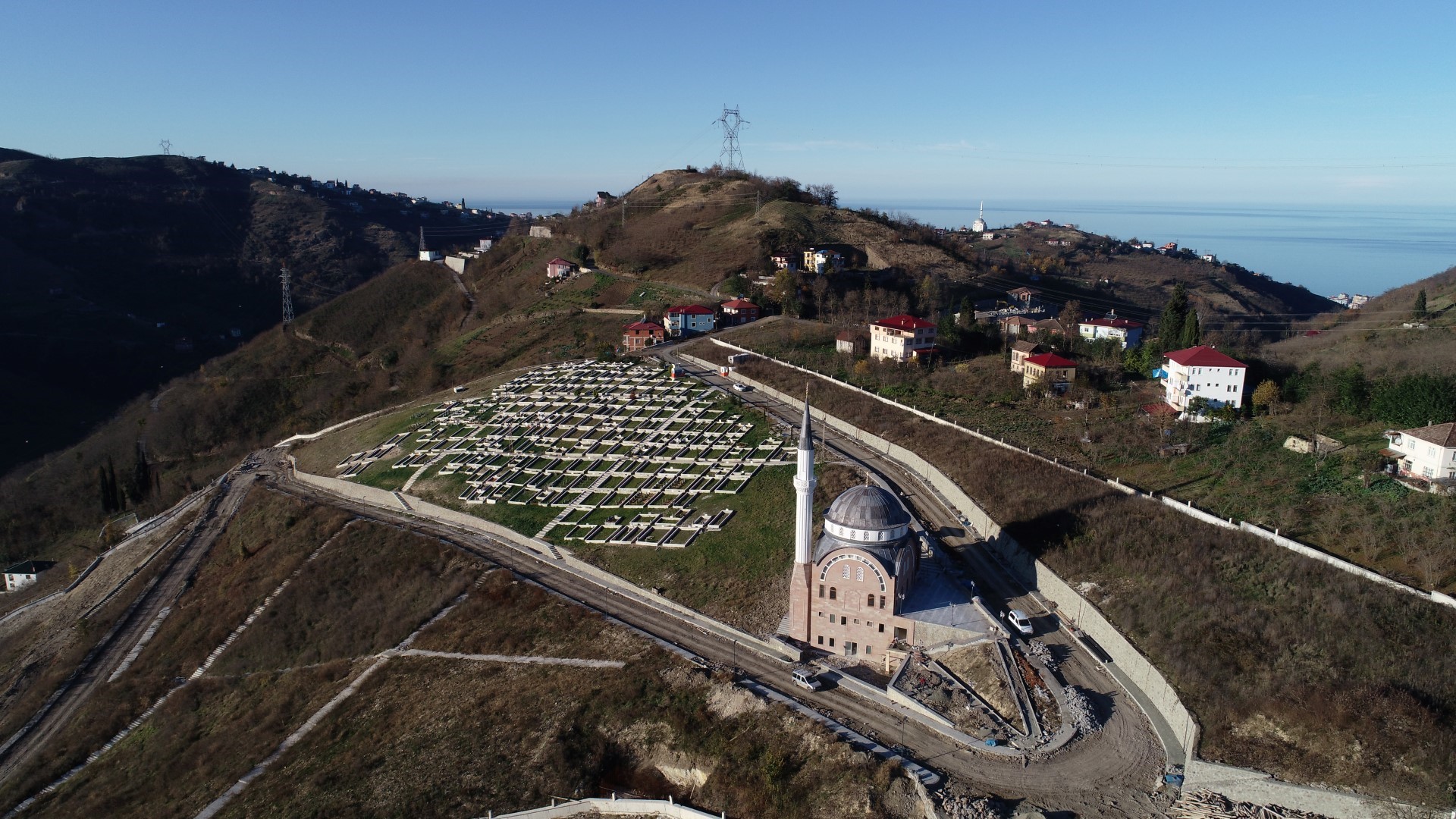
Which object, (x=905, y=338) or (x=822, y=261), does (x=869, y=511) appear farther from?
(x=822, y=261)

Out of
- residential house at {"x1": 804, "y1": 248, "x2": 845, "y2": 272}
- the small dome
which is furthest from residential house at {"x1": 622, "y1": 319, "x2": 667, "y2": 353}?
the small dome

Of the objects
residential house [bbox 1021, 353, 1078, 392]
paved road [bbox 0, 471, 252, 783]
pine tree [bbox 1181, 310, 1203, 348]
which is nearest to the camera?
paved road [bbox 0, 471, 252, 783]

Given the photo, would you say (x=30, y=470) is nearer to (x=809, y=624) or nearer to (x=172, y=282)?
(x=172, y=282)

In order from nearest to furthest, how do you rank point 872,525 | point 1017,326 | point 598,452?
1. point 872,525
2. point 598,452
3. point 1017,326

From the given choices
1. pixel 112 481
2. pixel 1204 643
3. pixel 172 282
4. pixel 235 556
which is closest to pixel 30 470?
pixel 112 481

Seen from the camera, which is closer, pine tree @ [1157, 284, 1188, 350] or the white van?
the white van

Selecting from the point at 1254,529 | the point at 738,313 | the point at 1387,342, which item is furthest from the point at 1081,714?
the point at 738,313

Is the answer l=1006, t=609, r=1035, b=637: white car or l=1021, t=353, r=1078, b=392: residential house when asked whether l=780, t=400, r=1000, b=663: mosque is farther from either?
l=1021, t=353, r=1078, b=392: residential house
